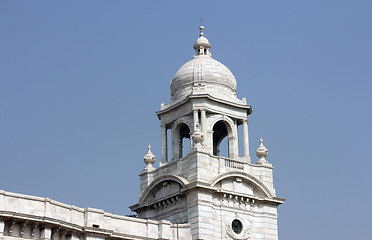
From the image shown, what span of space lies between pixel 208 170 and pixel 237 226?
4.28 meters

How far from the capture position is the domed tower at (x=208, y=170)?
48406mm

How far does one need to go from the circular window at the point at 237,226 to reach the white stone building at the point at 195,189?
A: 66 mm

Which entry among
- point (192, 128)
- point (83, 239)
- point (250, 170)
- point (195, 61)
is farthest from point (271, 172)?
point (83, 239)

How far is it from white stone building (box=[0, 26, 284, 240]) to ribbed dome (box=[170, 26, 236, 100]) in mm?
72

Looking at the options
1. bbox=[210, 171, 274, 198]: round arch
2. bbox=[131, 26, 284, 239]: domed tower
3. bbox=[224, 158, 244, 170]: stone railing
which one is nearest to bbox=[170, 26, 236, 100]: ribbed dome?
bbox=[131, 26, 284, 239]: domed tower

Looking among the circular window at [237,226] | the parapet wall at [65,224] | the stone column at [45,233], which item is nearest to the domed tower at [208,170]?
the circular window at [237,226]

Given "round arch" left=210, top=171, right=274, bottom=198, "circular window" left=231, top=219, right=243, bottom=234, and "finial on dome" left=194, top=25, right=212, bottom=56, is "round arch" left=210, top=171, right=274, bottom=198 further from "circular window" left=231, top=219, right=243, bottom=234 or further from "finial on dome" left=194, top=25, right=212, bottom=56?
"finial on dome" left=194, top=25, right=212, bottom=56

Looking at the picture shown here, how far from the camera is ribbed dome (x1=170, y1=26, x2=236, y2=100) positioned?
53.3m

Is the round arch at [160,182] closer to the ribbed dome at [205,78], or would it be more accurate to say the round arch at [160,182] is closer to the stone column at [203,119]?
the stone column at [203,119]

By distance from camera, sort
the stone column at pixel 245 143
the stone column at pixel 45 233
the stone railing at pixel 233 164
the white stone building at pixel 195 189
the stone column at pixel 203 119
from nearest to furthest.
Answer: the stone column at pixel 45 233 < the white stone building at pixel 195 189 < the stone railing at pixel 233 164 < the stone column at pixel 203 119 < the stone column at pixel 245 143

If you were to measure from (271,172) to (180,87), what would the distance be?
9052 mm

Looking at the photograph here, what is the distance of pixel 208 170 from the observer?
4891cm

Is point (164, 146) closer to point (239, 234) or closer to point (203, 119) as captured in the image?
point (203, 119)

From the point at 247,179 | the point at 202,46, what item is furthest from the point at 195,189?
the point at 202,46
